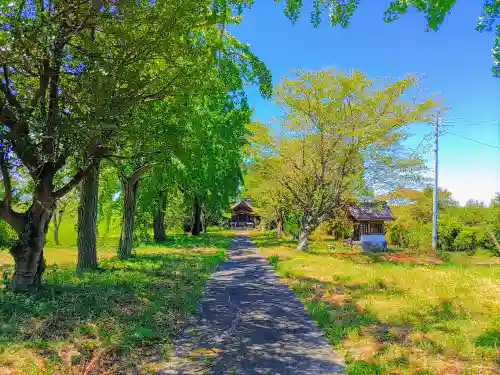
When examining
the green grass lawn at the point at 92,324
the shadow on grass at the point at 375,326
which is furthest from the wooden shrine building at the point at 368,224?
the green grass lawn at the point at 92,324

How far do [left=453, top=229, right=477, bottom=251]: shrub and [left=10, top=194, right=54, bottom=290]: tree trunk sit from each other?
36064 mm

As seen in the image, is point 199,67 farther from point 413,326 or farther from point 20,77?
point 413,326

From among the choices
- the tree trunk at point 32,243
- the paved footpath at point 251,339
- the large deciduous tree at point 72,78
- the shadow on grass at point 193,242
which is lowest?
the shadow on grass at point 193,242

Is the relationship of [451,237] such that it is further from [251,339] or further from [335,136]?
[251,339]

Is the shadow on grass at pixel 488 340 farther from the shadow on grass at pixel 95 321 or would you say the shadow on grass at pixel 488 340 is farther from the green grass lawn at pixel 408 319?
the shadow on grass at pixel 95 321

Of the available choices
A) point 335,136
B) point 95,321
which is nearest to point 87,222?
point 95,321

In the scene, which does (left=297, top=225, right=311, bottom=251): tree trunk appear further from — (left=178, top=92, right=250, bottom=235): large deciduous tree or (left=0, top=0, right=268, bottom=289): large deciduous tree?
(left=0, top=0, right=268, bottom=289): large deciduous tree

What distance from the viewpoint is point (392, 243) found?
42.2 meters

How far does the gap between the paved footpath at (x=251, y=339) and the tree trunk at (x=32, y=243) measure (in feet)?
11.9

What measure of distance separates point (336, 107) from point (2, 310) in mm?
19368

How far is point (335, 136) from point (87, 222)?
16032mm

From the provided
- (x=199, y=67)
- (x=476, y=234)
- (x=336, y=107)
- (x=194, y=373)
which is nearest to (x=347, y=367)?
(x=194, y=373)

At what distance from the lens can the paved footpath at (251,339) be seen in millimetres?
5258

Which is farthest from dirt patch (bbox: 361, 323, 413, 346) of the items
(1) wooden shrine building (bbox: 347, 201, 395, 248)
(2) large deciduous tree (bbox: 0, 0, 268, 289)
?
(1) wooden shrine building (bbox: 347, 201, 395, 248)
